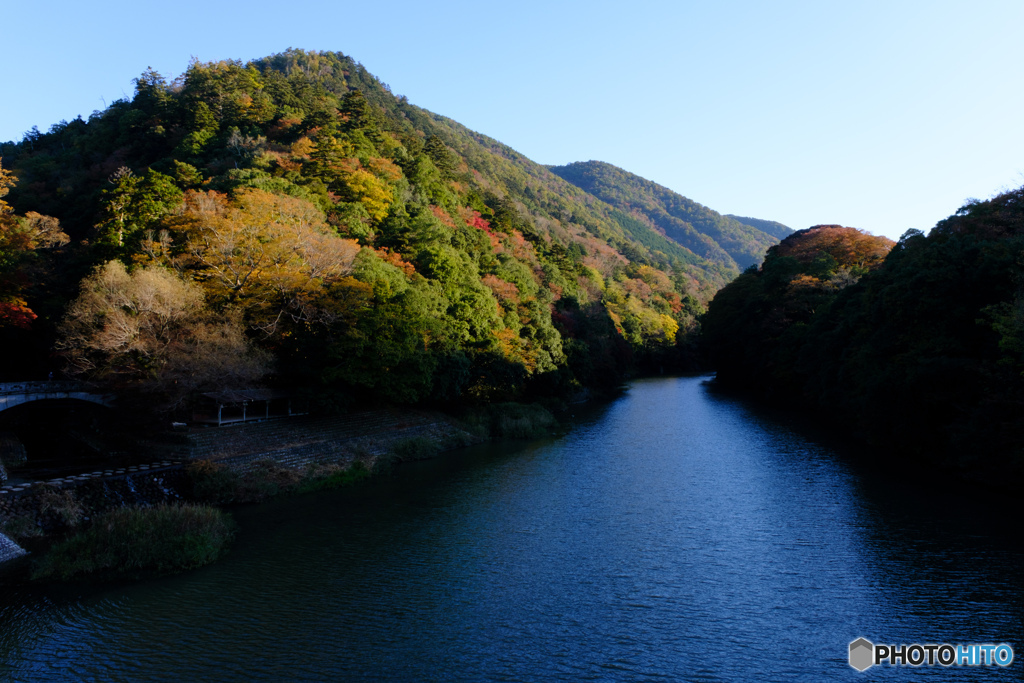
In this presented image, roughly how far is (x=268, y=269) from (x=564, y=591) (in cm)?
2386

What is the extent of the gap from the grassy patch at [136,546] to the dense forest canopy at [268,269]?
9.08m

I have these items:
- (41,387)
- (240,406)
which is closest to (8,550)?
(41,387)

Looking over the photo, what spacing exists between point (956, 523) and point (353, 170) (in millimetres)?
45383

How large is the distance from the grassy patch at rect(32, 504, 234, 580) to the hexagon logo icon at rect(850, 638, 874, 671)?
52.6 ft

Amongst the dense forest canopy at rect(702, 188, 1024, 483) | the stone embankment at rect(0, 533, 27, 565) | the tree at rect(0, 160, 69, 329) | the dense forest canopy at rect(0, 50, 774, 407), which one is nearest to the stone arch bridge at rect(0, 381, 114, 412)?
the dense forest canopy at rect(0, 50, 774, 407)

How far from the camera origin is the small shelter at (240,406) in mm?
26145

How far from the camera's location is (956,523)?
61.9 feet

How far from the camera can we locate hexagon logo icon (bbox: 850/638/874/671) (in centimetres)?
1127

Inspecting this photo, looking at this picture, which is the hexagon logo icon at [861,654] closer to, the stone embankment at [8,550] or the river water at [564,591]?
the river water at [564,591]

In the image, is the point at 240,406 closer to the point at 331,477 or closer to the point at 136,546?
the point at 331,477

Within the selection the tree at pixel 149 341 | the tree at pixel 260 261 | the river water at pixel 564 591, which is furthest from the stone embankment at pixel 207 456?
the tree at pixel 260 261

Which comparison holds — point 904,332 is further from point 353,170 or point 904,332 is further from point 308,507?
point 353,170

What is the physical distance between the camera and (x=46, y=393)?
2623cm

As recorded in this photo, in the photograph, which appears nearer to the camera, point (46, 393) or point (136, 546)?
point (136, 546)
